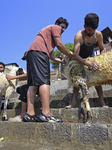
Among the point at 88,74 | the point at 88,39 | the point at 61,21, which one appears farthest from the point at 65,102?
the point at 61,21

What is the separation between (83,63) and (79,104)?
1.21m

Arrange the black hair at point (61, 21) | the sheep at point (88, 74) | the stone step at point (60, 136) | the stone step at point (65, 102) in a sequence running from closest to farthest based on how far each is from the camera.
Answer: the stone step at point (60, 136), the sheep at point (88, 74), the black hair at point (61, 21), the stone step at point (65, 102)

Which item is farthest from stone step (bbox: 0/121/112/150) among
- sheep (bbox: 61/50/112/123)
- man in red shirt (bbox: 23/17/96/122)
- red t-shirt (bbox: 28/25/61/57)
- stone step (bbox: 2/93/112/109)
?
stone step (bbox: 2/93/112/109)

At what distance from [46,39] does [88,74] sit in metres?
1.05

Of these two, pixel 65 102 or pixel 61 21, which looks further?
pixel 65 102

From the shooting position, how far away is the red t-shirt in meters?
2.54

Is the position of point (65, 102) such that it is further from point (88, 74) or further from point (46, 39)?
point (46, 39)

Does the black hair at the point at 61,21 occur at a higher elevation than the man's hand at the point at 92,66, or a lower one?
higher

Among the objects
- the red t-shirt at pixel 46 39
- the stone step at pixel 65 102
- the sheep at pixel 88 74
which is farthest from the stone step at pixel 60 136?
the stone step at pixel 65 102

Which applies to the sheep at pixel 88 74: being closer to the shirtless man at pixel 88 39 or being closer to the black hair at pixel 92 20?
the shirtless man at pixel 88 39

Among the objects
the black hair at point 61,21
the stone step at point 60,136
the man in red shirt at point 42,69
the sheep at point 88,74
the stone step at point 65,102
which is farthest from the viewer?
the stone step at point 65,102

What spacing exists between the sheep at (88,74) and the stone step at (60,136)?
2.01ft

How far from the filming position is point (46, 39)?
8.56ft

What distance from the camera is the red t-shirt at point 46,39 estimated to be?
254cm
